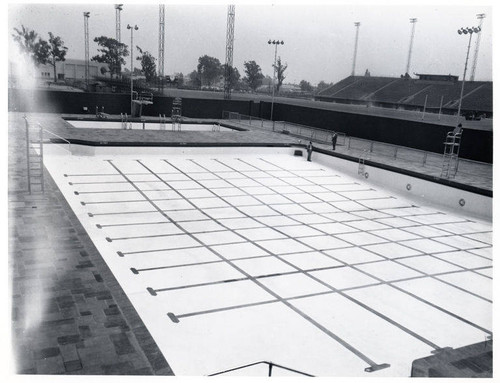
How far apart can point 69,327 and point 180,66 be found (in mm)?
30602

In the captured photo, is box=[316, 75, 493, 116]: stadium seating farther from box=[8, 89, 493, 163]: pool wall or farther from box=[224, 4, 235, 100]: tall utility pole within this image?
box=[224, 4, 235, 100]: tall utility pole

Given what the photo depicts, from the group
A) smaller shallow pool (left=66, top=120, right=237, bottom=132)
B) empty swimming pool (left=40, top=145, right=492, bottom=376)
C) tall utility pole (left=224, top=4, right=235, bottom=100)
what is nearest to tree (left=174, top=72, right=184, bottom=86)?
tall utility pole (left=224, top=4, right=235, bottom=100)

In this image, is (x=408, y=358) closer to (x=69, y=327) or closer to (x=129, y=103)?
(x=69, y=327)

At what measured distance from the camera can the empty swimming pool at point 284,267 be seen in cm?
540

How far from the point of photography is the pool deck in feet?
13.7

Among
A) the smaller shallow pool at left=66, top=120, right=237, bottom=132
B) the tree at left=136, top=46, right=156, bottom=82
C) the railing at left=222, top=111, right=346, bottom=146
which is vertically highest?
the tree at left=136, top=46, right=156, bottom=82

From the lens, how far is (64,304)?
17.1 ft

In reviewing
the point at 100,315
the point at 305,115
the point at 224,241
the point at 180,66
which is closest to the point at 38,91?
→ the point at 180,66

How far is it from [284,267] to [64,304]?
3.69 meters

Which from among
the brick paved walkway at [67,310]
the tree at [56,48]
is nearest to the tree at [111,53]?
the tree at [56,48]

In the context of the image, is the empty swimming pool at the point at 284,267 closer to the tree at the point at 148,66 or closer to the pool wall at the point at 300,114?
the pool wall at the point at 300,114

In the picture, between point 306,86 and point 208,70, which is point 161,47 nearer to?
point 208,70

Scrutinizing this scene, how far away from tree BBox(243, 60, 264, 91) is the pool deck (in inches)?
1544

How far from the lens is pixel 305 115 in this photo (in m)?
25.7
